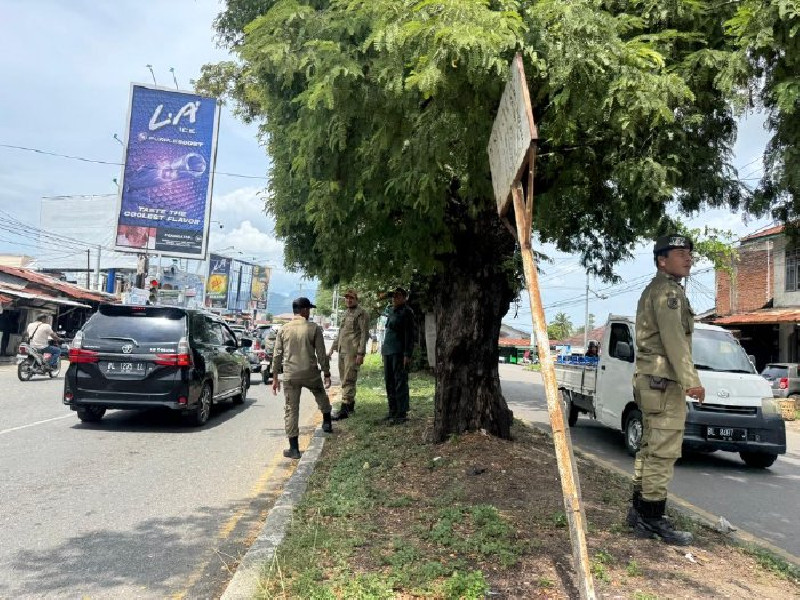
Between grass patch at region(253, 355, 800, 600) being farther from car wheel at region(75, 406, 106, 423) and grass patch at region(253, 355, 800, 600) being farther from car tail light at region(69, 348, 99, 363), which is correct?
car wheel at region(75, 406, 106, 423)

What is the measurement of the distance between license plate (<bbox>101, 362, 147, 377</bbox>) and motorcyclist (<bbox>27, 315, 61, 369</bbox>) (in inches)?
351

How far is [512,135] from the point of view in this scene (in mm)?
3076

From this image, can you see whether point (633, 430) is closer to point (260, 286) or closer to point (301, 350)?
point (301, 350)

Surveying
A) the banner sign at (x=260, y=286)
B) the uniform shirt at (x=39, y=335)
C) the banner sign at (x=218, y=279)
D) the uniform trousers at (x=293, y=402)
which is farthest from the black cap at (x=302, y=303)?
the banner sign at (x=260, y=286)

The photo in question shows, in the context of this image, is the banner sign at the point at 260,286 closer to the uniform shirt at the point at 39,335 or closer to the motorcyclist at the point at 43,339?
the motorcyclist at the point at 43,339

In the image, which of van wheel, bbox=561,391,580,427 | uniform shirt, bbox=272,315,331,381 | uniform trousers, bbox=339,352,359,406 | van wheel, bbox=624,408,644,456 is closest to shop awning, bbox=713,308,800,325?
van wheel, bbox=561,391,580,427

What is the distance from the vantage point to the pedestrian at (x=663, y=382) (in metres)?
4.25

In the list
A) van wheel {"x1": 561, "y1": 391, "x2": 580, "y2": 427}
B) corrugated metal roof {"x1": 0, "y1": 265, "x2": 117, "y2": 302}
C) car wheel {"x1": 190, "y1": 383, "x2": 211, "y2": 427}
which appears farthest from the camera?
corrugated metal roof {"x1": 0, "y1": 265, "x2": 117, "y2": 302}

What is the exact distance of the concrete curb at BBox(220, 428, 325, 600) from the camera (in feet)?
11.3

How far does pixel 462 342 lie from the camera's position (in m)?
6.76

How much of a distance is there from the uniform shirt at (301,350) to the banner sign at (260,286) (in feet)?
232

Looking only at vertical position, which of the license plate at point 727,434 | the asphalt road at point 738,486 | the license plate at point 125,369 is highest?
the license plate at point 125,369

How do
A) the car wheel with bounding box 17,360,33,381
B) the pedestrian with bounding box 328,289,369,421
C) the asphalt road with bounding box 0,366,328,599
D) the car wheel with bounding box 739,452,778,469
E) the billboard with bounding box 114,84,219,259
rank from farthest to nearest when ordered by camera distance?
the billboard with bounding box 114,84,219,259
the car wheel with bounding box 17,360,33,381
the pedestrian with bounding box 328,289,369,421
the car wheel with bounding box 739,452,778,469
the asphalt road with bounding box 0,366,328,599

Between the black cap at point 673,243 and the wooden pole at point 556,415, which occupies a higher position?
the black cap at point 673,243
